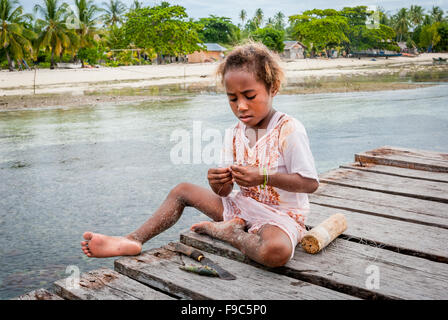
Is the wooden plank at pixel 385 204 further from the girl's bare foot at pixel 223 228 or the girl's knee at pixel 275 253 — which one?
the girl's knee at pixel 275 253

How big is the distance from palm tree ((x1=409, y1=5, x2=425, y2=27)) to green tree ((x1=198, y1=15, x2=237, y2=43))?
45.5 meters

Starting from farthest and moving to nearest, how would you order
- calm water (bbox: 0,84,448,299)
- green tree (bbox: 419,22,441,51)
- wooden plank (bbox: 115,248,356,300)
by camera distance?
green tree (bbox: 419,22,441,51)
calm water (bbox: 0,84,448,299)
wooden plank (bbox: 115,248,356,300)

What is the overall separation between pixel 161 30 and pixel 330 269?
1695 inches

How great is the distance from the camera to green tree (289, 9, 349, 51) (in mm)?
64050

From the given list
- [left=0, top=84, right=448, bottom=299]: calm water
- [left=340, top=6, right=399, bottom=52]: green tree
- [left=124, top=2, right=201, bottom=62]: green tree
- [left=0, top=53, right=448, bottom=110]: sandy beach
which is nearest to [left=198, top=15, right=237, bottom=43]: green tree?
[left=340, top=6, right=399, bottom=52]: green tree

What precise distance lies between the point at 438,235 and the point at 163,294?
1.68m

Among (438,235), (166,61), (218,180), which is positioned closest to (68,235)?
(218,180)

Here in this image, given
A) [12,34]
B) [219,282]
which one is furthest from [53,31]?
[219,282]

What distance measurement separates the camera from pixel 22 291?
2.49 meters

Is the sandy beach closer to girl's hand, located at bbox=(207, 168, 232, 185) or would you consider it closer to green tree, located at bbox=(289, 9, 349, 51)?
girl's hand, located at bbox=(207, 168, 232, 185)

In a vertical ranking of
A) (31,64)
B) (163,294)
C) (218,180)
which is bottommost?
(163,294)

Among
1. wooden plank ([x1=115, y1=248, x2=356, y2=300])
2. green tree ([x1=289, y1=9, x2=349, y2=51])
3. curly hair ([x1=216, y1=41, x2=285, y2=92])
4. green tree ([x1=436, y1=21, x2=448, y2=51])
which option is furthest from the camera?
green tree ([x1=436, y1=21, x2=448, y2=51])

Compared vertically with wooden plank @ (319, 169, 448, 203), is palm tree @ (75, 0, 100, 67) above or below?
above

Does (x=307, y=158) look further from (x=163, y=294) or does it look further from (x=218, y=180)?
(x=163, y=294)
